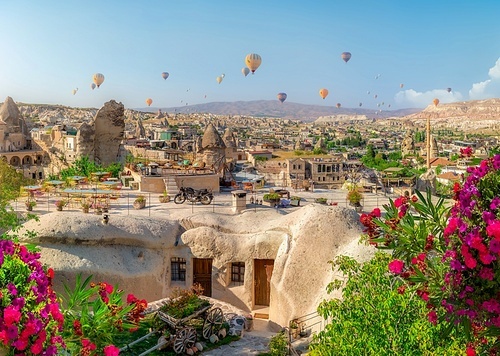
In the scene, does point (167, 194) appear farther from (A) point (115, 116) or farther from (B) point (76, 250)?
(A) point (115, 116)

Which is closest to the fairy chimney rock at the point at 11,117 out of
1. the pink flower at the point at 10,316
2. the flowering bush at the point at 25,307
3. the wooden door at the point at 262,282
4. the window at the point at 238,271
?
the window at the point at 238,271

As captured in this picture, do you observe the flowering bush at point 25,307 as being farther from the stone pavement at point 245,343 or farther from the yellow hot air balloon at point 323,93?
the yellow hot air balloon at point 323,93

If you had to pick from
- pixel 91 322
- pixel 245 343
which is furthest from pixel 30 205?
pixel 91 322

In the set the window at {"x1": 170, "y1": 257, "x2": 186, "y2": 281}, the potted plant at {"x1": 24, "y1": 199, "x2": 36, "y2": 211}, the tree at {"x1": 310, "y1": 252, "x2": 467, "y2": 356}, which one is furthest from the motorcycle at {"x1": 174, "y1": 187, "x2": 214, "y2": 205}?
the tree at {"x1": 310, "y1": 252, "x2": 467, "y2": 356}

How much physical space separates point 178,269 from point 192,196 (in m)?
4.94

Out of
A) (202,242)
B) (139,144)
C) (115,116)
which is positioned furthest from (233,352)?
(139,144)

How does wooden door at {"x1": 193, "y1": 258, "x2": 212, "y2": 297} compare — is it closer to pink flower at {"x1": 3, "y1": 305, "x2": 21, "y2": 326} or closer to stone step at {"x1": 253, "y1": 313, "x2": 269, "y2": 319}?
stone step at {"x1": 253, "y1": 313, "x2": 269, "y2": 319}

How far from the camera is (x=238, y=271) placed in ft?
66.4

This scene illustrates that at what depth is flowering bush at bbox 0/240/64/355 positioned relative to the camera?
6.77 meters

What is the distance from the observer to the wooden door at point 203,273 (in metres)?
20.5

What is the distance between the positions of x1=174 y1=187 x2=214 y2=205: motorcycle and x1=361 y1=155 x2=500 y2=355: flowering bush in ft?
59.2

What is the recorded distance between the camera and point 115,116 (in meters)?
38.1

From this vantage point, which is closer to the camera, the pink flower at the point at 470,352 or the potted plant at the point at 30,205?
the pink flower at the point at 470,352

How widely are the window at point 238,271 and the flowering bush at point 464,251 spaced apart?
1359cm
